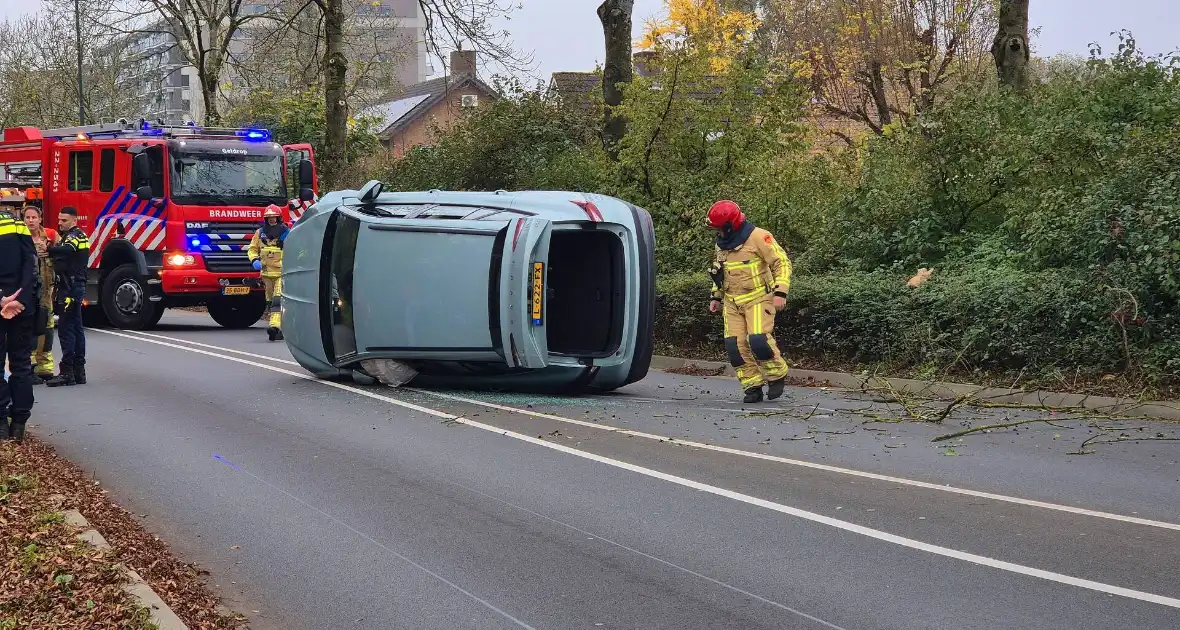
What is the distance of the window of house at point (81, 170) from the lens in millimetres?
21188

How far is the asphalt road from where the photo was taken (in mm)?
5352

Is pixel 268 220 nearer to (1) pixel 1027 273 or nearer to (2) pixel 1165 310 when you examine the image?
(1) pixel 1027 273

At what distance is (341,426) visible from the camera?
1029cm

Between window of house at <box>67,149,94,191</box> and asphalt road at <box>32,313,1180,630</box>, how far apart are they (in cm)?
1060

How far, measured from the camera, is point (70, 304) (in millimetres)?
13461

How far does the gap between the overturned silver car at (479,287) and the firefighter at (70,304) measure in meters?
2.14

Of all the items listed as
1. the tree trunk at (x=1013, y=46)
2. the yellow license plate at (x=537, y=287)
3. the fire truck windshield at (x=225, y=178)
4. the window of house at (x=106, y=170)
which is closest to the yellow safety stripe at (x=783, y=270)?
the yellow license plate at (x=537, y=287)

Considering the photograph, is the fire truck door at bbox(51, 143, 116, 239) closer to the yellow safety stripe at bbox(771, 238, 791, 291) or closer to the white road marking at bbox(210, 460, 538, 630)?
the yellow safety stripe at bbox(771, 238, 791, 291)

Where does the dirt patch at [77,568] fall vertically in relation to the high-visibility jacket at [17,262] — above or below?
below

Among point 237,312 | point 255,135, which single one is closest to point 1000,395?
point 255,135

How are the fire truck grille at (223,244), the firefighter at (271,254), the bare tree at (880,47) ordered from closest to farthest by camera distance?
the firefighter at (271,254), the fire truck grille at (223,244), the bare tree at (880,47)

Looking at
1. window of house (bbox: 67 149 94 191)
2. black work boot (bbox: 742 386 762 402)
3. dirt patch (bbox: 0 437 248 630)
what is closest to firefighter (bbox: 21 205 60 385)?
dirt patch (bbox: 0 437 248 630)

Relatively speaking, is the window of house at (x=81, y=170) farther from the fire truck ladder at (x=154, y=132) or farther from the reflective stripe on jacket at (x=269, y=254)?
the reflective stripe on jacket at (x=269, y=254)

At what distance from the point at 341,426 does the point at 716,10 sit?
46.1 meters
